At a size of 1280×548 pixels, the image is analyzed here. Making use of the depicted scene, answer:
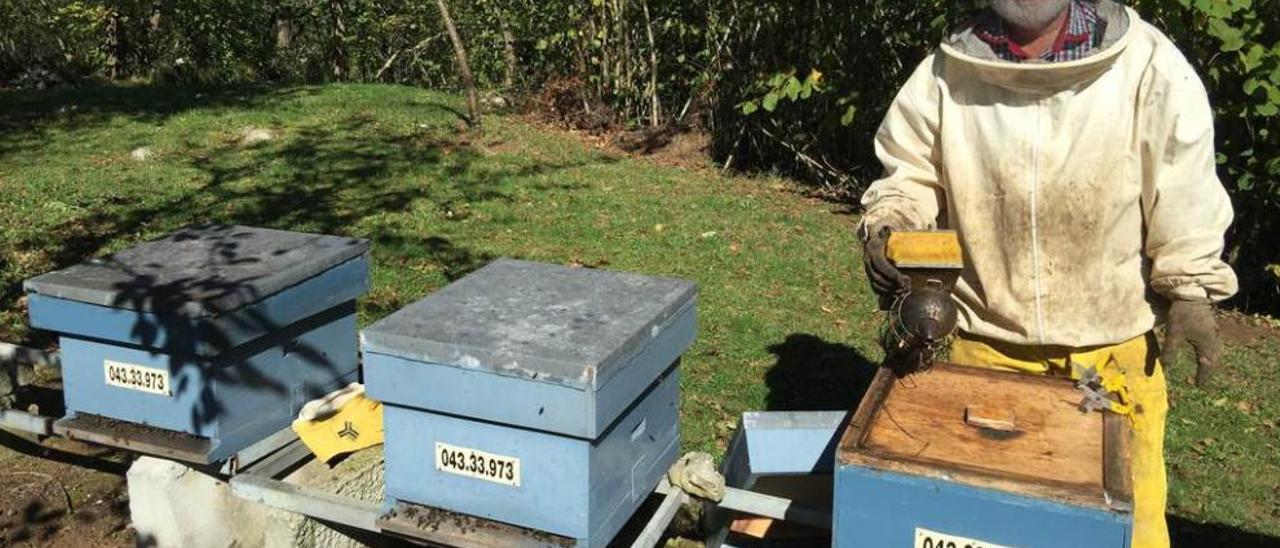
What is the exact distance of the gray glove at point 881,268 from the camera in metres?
2.50

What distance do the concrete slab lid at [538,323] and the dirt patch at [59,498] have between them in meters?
1.58

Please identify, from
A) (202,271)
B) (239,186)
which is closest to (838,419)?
(202,271)

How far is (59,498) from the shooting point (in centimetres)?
367

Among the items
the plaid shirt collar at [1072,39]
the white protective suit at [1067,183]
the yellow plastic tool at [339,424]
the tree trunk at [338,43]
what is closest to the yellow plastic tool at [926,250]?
the white protective suit at [1067,183]

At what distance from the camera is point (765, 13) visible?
27.8 feet

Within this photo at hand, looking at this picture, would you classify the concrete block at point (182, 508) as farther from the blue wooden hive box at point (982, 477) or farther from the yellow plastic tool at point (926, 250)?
the yellow plastic tool at point (926, 250)

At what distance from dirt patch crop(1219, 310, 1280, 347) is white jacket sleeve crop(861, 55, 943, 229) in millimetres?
3787

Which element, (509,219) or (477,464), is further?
(509,219)

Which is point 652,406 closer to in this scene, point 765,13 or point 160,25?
point 765,13

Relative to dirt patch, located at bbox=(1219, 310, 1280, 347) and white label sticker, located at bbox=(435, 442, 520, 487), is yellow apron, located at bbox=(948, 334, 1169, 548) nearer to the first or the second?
white label sticker, located at bbox=(435, 442, 520, 487)

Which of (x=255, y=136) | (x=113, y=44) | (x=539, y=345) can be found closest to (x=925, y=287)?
(x=539, y=345)

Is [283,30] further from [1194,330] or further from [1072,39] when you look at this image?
[1194,330]

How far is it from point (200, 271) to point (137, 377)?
0.32m

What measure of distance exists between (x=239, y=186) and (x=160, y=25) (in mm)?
9297
